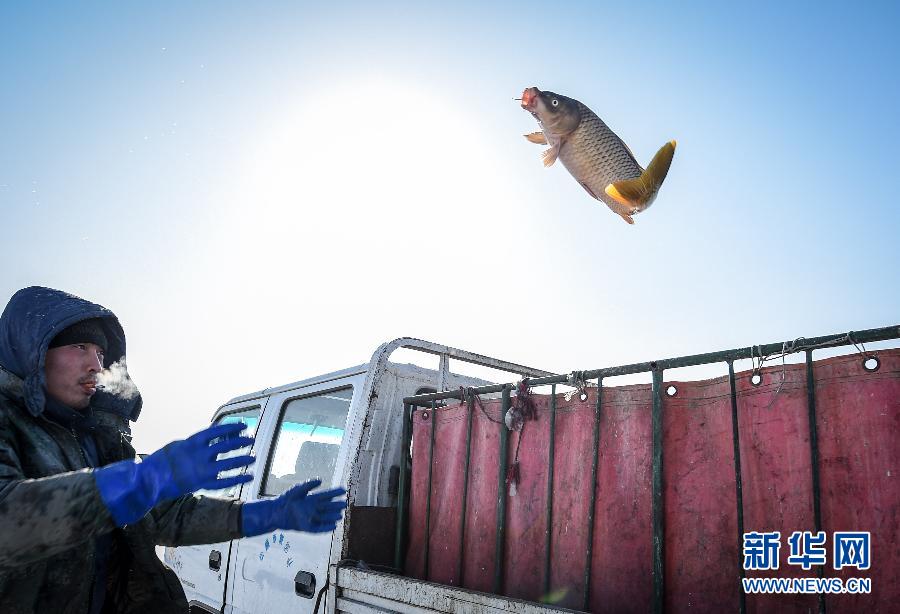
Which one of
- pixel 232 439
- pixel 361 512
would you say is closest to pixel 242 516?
pixel 232 439

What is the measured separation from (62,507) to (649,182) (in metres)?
1.83

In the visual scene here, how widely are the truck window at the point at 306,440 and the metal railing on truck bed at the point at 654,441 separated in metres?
0.82

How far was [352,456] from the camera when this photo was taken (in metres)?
3.41

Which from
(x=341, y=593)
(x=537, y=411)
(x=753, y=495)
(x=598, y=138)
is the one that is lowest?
(x=341, y=593)

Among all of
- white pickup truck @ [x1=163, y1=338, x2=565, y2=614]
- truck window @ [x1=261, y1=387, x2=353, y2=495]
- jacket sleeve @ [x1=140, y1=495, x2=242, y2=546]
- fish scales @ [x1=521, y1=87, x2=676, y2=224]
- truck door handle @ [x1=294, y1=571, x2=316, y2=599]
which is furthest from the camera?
truck window @ [x1=261, y1=387, x2=353, y2=495]

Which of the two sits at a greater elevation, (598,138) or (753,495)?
(598,138)

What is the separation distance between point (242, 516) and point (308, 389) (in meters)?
1.89

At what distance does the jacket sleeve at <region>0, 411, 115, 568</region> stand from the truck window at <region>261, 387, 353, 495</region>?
2326 millimetres

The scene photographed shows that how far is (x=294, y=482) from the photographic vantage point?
→ 4137 mm

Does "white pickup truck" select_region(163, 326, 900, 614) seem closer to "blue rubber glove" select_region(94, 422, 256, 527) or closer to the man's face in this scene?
"blue rubber glove" select_region(94, 422, 256, 527)

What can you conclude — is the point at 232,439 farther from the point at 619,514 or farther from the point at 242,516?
the point at 619,514

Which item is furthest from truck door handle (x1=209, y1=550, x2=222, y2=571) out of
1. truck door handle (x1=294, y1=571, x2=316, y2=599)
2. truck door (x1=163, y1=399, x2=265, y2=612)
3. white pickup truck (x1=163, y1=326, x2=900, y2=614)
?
truck door handle (x1=294, y1=571, x2=316, y2=599)

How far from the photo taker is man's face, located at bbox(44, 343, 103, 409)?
2.08 meters

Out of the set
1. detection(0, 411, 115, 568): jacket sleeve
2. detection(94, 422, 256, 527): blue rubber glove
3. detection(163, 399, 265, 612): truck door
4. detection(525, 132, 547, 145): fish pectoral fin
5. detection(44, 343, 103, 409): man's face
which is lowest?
detection(163, 399, 265, 612): truck door
